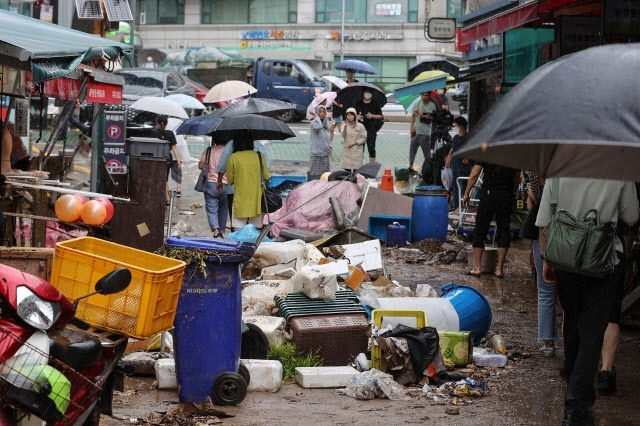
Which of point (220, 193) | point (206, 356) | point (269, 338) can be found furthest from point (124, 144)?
point (206, 356)

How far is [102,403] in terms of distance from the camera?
6.06 metres

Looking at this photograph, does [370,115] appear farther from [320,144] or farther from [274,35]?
[274,35]

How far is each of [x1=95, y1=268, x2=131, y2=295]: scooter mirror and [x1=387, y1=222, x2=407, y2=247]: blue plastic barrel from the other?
428 inches

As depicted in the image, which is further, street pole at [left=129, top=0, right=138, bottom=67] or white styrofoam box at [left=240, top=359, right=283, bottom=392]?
street pole at [left=129, top=0, right=138, bottom=67]

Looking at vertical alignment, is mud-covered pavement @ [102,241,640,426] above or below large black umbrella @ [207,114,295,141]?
below

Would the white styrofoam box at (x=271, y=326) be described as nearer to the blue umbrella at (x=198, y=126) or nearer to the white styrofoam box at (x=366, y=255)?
the white styrofoam box at (x=366, y=255)

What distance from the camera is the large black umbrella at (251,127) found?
13625 millimetres

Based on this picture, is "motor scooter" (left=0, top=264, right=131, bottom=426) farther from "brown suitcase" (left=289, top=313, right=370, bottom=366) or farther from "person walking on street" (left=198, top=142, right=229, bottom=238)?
"person walking on street" (left=198, top=142, right=229, bottom=238)

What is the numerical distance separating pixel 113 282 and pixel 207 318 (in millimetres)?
2338

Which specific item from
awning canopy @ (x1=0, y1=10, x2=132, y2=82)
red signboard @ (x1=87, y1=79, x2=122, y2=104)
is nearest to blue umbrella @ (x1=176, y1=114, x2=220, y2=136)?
red signboard @ (x1=87, y1=79, x2=122, y2=104)

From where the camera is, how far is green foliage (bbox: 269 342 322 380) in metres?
8.70

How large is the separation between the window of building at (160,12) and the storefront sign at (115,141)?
45.2 meters

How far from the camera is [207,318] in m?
7.49

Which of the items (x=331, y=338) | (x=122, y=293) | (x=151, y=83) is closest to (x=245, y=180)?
(x=331, y=338)
